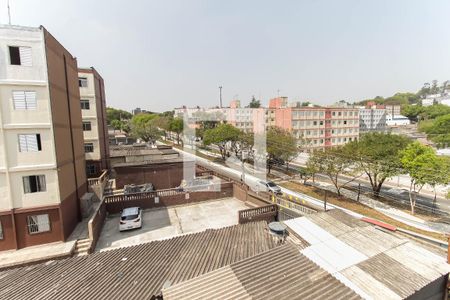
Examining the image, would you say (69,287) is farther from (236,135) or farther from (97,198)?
(236,135)

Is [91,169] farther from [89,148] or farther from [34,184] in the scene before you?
[34,184]

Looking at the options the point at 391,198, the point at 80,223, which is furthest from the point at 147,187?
the point at 391,198

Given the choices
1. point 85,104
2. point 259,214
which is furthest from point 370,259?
point 85,104

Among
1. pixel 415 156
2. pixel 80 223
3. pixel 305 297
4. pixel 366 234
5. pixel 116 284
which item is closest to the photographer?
pixel 305 297

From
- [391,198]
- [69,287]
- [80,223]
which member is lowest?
[391,198]

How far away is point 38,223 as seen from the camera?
537 inches

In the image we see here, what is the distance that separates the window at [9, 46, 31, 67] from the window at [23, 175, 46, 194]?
6.53 metres

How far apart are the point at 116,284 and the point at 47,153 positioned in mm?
10162

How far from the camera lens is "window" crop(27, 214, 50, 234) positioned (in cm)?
1348

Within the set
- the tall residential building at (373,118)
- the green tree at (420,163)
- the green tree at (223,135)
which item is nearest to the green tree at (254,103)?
the tall residential building at (373,118)

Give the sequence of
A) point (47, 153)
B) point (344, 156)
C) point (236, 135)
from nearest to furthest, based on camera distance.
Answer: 1. point (47, 153)
2. point (344, 156)
3. point (236, 135)

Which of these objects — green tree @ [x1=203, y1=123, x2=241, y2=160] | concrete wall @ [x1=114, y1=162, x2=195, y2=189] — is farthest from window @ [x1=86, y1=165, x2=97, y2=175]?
green tree @ [x1=203, y1=123, x2=241, y2=160]

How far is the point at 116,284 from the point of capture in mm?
7816

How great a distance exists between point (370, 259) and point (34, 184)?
57.5 feet
